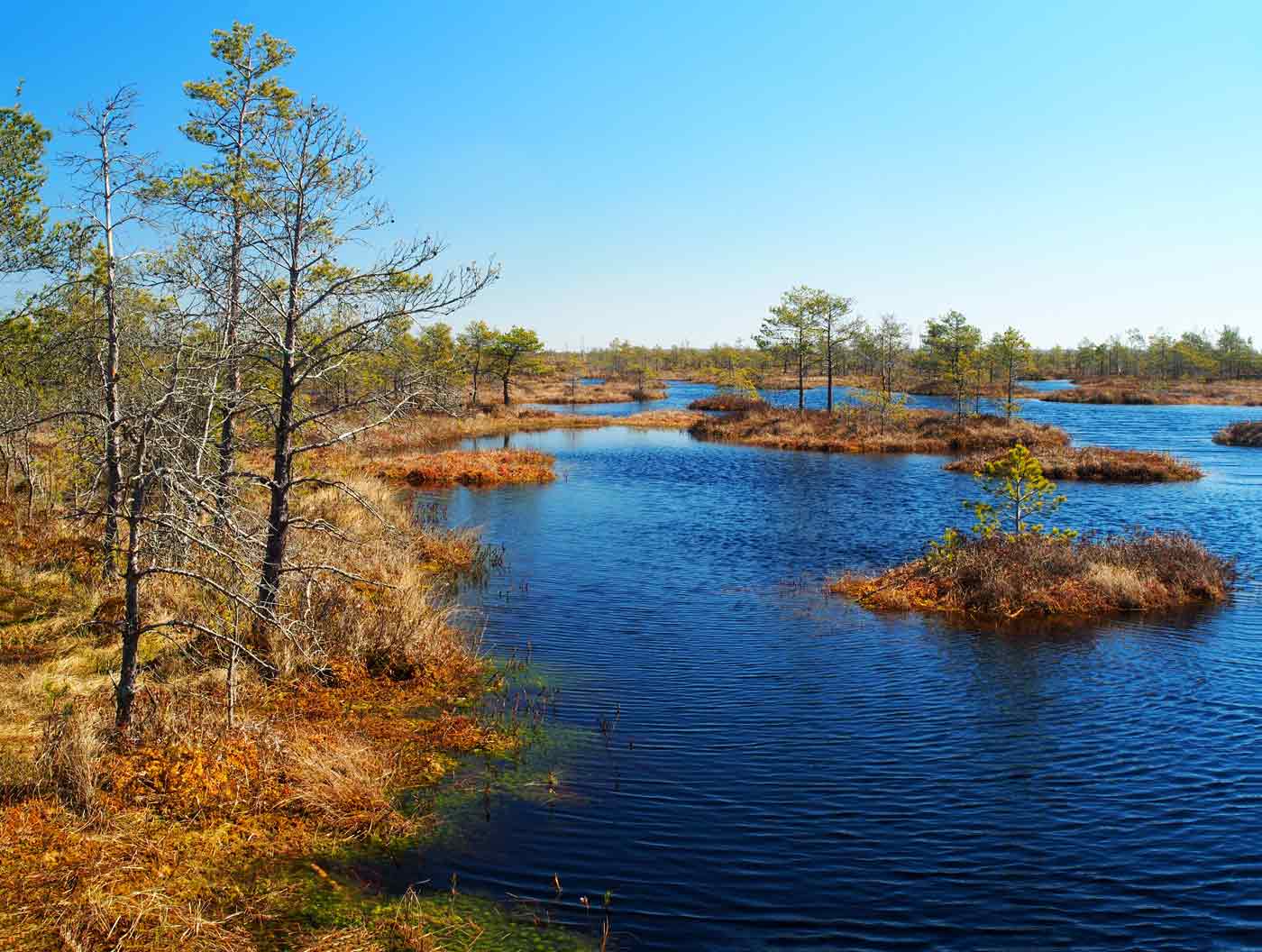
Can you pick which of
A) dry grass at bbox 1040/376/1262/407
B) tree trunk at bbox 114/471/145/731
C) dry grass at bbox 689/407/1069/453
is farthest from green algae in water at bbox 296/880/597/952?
dry grass at bbox 1040/376/1262/407

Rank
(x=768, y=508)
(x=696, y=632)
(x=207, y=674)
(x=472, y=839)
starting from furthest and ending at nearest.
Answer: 1. (x=768, y=508)
2. (x=696, y=632)
3. (x=207, y=674)
4. (x=472, y=839)

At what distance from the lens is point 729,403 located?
69375 mm

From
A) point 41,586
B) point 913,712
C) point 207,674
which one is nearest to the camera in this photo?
point 207,674

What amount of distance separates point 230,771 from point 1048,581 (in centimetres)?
1524

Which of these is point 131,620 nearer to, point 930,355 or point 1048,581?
point 1048,581

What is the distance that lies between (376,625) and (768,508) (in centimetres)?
1827

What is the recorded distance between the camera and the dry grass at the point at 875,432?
45656mm

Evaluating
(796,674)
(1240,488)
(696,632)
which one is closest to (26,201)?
(696,632)

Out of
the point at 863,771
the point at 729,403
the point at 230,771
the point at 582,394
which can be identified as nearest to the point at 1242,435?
the point at 729,403

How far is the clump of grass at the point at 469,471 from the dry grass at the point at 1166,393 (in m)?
70.2

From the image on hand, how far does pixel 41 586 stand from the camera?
13.8 metres

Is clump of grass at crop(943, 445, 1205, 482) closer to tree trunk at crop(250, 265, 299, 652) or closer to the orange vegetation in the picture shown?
the orange vegetation

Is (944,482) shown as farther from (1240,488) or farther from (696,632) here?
(696,632)

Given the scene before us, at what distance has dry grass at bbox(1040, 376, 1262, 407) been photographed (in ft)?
268
